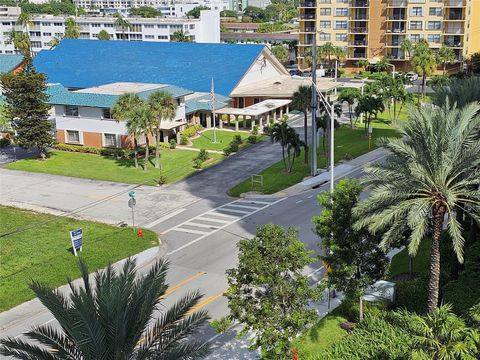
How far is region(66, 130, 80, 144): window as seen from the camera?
69656 mm

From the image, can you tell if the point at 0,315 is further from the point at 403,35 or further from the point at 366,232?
the point at 403,35

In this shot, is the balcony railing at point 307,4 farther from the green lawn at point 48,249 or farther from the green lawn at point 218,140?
the green lawn at point 48,249

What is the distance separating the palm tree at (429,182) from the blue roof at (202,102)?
5077cm

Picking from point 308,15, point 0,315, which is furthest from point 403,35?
point 0,315

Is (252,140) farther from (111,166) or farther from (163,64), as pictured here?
(163,64)

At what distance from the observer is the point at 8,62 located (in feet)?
326

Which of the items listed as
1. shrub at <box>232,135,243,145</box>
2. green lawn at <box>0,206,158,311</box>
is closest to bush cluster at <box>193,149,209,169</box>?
shrub at <box>232,135,243,145</box>

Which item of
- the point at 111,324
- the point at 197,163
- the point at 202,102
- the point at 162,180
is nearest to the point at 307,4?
the point at 202,102

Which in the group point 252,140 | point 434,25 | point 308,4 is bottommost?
point 252,140

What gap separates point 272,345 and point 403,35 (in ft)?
348

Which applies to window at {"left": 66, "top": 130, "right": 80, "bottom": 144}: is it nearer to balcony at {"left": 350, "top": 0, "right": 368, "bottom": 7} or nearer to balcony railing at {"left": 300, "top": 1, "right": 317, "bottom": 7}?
balcony railing at {"left": 300, "top": 1, "right": 317, "bottom": 7}

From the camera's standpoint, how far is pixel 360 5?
398 ft

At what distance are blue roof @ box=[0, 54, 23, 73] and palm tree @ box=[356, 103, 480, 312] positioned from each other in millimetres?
84166

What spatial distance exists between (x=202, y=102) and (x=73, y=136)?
16363 mm
